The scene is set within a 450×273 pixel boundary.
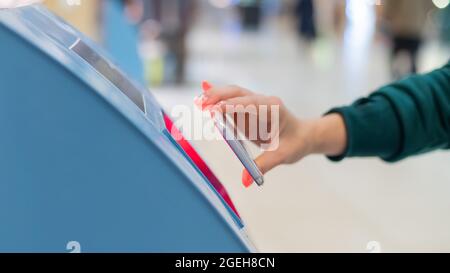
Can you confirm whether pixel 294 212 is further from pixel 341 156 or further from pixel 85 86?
pixel 85 86

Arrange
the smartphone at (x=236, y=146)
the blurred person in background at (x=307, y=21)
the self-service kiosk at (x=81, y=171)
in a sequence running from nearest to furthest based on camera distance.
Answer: the self-service kiosk at (x=81, y=171), the smartphone at (x=236, y=146), the blurred person in background at (x=307, y=21)

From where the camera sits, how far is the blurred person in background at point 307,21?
7.84 meters

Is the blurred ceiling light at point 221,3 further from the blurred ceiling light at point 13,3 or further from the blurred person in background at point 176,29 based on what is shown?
the blurred ceiling light at point 13,3

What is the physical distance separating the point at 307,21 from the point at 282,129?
7336 millimetres

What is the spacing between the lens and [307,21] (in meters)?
7.89

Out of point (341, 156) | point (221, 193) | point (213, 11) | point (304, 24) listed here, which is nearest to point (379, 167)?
point (341, 156)

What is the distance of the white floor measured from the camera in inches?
41.9

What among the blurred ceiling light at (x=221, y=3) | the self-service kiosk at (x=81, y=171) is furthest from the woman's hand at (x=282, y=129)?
the blurred ceiling light at (x=221, y=3)

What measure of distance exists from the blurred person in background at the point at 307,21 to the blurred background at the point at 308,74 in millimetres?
16

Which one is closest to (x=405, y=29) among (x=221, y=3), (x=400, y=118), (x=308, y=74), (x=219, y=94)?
(x=308, y=74)

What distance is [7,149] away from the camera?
521 millimetres

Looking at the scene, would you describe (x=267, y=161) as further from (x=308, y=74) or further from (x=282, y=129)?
(x=308, y=74)
